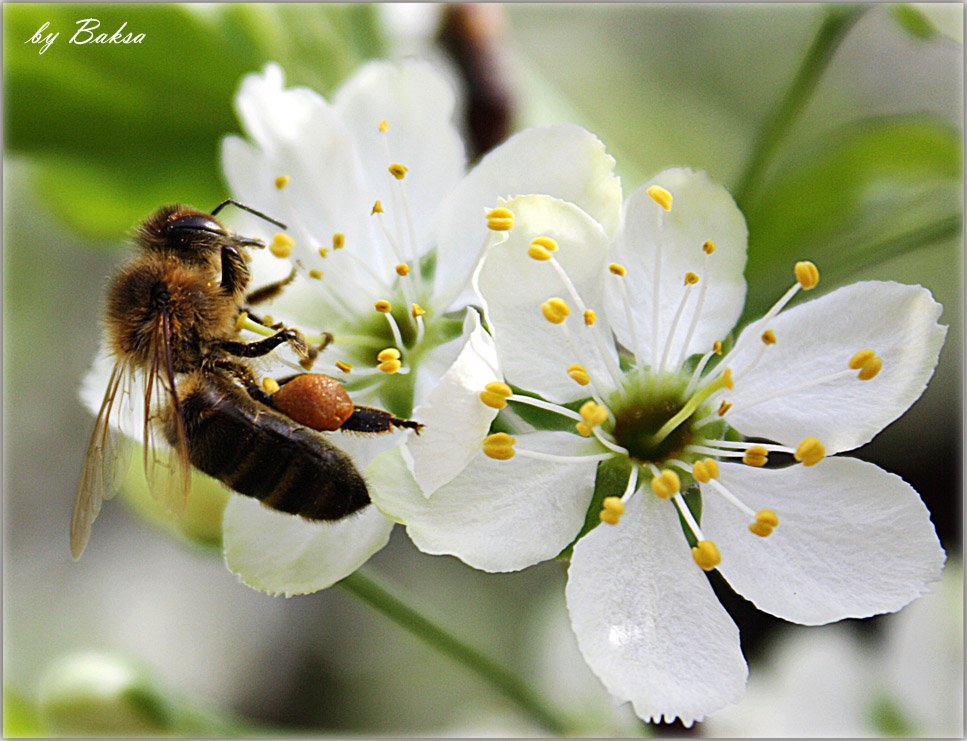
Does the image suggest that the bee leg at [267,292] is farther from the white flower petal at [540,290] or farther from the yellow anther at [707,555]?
the yellow anther at [707,555]

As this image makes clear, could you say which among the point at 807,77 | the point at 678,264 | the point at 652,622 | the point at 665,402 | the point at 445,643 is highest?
the point at 807,77

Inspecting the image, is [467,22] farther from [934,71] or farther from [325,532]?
[934,71]

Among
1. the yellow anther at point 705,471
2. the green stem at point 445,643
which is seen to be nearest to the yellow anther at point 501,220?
the yellow anther at point 705,471

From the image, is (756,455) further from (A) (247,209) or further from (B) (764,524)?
(A) (247,209)

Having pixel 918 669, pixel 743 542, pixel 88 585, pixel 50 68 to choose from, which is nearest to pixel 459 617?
pixel 88 585

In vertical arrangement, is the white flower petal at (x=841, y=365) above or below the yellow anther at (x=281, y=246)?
below

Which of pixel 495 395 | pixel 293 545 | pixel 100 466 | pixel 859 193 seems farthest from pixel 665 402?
pixel 859 193
